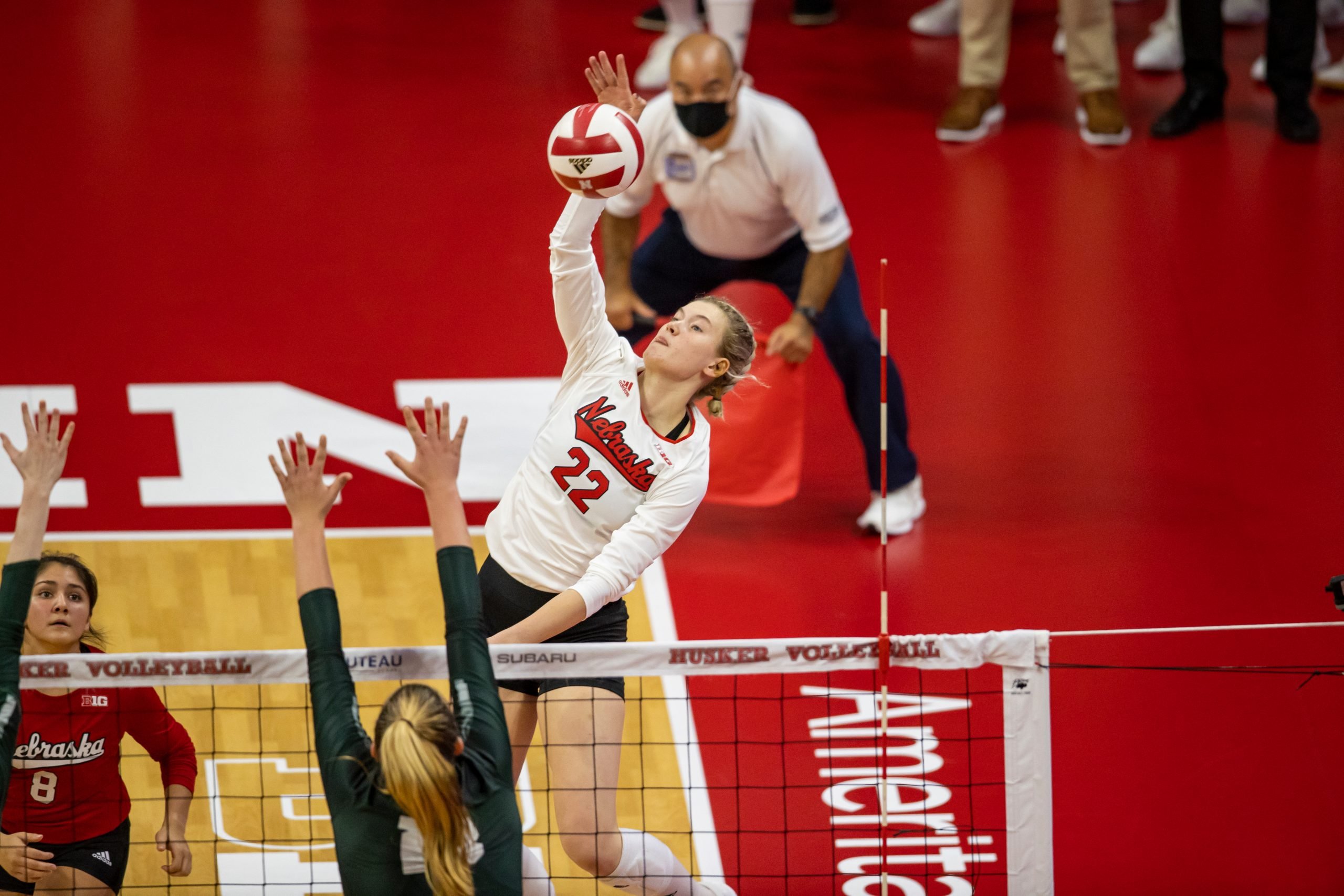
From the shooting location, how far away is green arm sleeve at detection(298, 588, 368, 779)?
3.92 meters

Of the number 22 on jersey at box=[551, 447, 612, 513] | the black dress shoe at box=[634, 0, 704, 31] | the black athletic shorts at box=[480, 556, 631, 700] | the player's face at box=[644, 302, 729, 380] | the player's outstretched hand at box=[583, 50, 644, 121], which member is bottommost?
the black athletic shorts at box=[480, 556, 631, 700]

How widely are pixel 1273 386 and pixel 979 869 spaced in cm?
408

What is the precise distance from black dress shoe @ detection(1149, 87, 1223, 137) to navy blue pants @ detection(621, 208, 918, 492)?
4.48 m

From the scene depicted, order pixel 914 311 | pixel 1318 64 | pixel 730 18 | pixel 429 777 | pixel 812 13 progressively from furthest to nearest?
pixel 812 13, pixel 1318 64, pixel 730 18, pixel 914 311, pixel 429 777

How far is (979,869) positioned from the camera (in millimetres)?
5785

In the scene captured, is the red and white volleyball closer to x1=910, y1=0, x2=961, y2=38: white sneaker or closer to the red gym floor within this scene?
the red gym floor

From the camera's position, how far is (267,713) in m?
6.50

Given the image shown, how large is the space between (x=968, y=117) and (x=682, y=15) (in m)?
2.05

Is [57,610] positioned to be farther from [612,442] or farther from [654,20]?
[654,20]

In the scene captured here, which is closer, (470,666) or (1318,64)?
(470,666)

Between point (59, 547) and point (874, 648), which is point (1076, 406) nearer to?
point (874, 648)

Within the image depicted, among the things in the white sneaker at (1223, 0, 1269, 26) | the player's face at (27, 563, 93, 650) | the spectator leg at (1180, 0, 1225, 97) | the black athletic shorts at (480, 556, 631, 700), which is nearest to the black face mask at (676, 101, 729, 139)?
the black athletic shorts at (480, 556, 631, 700)

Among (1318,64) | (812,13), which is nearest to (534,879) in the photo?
(812,13)

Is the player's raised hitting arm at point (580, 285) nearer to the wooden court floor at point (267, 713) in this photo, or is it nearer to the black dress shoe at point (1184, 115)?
the wooden court floor at point (267, 713)
